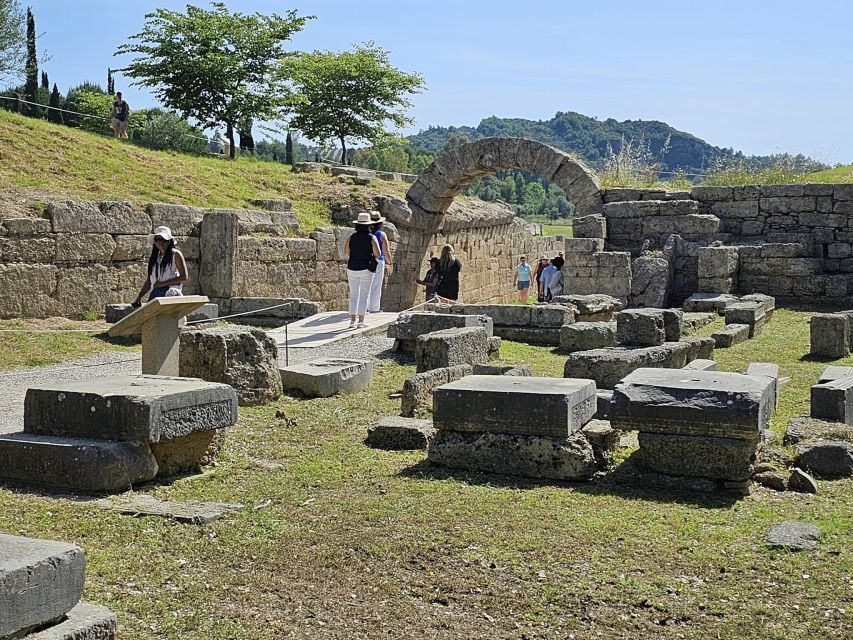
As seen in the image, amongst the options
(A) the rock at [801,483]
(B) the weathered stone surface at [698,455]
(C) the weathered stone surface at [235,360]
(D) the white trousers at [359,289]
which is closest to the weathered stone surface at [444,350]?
(C) the weathered stone surface at [235,360]

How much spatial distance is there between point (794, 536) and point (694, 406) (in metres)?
1.28

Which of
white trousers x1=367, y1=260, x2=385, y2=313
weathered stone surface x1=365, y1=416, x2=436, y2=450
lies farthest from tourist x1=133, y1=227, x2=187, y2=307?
white trousers x1=367, y1=260, x2=385, y2=313

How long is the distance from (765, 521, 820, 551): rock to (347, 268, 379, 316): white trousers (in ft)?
31.2

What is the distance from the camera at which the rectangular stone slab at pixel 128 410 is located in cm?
627

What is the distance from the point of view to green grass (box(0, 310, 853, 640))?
4.38 m

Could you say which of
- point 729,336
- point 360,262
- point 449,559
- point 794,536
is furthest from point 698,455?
point 360,262

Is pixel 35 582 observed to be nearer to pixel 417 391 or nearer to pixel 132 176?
pixel 417 391

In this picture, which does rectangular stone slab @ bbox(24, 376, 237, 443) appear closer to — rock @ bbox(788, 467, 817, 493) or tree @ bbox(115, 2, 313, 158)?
rock @ bbox(788, 467, 817, 493)

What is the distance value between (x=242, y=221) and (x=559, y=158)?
8451 mm

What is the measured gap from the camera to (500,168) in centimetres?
2355

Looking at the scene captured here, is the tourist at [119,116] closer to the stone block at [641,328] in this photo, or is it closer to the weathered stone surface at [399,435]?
the stone block at [641,328]

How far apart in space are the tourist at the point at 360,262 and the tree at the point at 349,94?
86.4 ft

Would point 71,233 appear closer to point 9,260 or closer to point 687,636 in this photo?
point 9,260

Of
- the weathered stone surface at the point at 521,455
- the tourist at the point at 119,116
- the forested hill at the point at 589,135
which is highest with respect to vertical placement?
the forested hill at the point at 589,135
